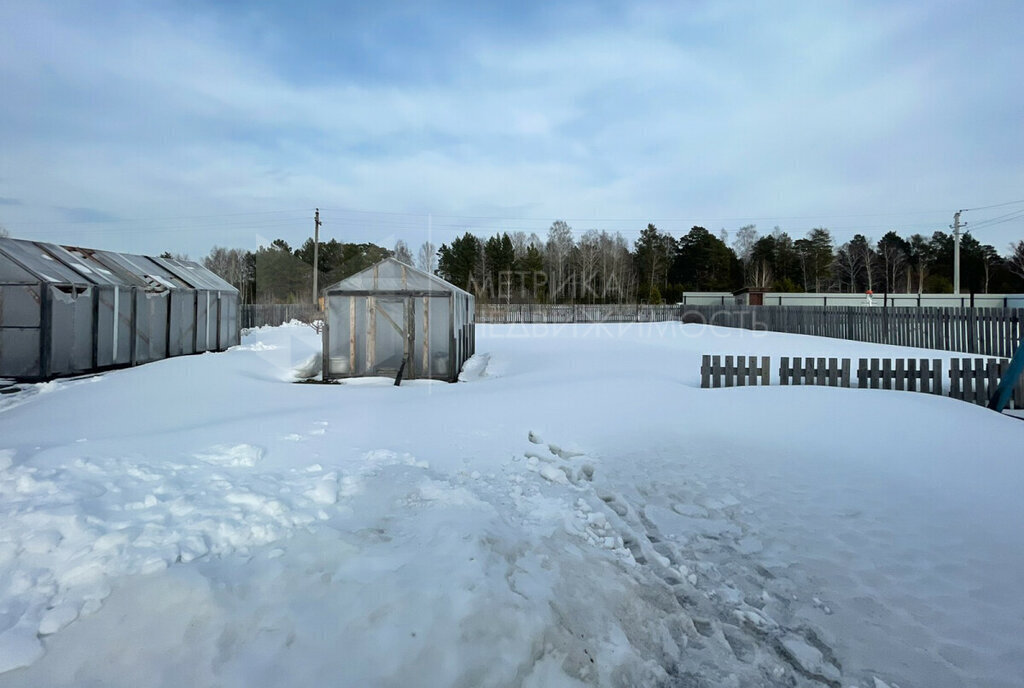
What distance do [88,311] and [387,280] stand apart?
299 inches

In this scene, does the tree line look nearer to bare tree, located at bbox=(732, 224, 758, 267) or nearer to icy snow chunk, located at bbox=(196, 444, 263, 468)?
bare tree, located at bbox=(732, 224, 758, 267)

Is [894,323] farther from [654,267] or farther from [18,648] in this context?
[654,267]

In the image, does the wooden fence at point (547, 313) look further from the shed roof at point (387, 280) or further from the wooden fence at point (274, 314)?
the shed roof at point (387, 280)

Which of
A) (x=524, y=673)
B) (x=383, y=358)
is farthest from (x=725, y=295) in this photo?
(x=524, y=673)

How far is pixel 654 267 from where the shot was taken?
206 ft

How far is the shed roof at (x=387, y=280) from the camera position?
12.8m

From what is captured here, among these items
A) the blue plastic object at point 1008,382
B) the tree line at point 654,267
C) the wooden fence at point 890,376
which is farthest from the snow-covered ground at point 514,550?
the tree line at point 654,267

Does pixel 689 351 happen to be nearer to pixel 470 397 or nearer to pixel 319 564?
pixel 470 397

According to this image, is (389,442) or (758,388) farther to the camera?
(758,388)

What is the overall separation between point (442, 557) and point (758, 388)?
7139mm

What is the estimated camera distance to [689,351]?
17484 millimetres

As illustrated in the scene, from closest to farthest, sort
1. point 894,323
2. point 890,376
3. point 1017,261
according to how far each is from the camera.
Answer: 1. point 890,376
2. point 894,323
3. point 1017,261

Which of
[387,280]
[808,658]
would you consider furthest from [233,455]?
[387,280]

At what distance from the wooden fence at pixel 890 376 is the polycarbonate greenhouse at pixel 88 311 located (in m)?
14.4
